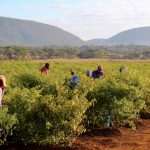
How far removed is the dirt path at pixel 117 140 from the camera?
9.91 metres

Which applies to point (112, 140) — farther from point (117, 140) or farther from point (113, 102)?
point (113, 102)

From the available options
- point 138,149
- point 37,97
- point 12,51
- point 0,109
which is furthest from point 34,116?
point 12,51

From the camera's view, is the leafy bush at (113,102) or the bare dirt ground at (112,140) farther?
the leafy bush at (113,102)

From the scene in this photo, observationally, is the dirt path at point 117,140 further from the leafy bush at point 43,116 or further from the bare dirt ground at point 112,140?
the leafy bush at point 43,116

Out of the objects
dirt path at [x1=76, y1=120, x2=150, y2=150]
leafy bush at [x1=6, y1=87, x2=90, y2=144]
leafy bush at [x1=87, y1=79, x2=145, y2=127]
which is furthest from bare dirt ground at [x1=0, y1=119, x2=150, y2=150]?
leafy bush at [x1=6, y1=87, x2=90, y2=144]

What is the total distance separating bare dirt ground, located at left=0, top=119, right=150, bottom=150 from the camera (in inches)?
374

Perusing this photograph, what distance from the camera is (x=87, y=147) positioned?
9703mm

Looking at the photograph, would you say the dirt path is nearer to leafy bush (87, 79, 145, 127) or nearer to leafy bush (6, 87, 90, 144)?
leafy bush (87, 79, 145, 127)

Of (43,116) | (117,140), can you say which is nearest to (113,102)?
(117,140)

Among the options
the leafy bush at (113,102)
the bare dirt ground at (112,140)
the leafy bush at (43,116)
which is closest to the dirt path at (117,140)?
the bare dirt ground at (112,140)

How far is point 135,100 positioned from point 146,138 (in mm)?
1365

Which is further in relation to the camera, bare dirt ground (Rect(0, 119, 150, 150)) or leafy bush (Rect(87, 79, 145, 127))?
leafy bush (Rect(87, 79, 145, 127))

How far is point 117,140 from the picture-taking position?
35.4 feet

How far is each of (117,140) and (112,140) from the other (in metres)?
0.15
